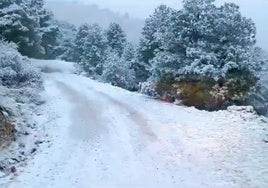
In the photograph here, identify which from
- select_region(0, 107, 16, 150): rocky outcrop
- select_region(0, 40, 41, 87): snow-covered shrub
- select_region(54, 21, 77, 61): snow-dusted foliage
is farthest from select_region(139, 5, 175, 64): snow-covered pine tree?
select_region(54, 21, 77, 61): snow-dusted foliage

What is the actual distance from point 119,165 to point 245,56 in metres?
11.4

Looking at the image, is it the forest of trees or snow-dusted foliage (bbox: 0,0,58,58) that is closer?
the forest of trees

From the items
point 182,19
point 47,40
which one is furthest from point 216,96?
point 47,40

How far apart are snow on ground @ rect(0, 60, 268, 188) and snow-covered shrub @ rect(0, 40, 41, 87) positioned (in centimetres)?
270

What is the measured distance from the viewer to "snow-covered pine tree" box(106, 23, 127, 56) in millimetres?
54125

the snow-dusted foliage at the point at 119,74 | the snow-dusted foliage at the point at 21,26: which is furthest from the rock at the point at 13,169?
the snow-dusted foliage at the point at 119,74

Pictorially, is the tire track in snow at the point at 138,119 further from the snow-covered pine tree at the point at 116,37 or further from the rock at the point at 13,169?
the snow-covered pine tree at the point at 116,37

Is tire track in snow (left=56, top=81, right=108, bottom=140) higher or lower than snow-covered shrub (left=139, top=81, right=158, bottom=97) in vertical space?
lower

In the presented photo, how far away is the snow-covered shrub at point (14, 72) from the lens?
2150cm

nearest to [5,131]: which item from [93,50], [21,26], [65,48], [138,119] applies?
[138,119]

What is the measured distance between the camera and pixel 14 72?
71.5ft

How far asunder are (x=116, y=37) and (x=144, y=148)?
136ft

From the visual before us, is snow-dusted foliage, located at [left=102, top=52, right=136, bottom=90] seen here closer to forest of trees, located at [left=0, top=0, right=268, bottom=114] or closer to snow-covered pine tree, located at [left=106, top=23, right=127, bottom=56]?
snow-covered pine tree, located at [left=106, top=23, right=127, bottom=56]

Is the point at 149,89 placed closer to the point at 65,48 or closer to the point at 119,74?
the point at 119,74
